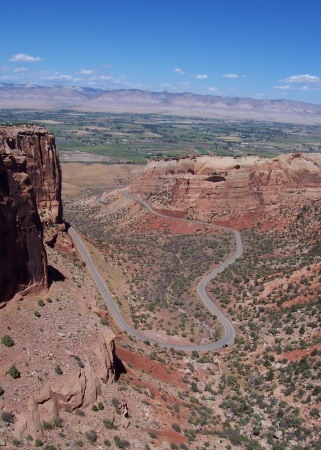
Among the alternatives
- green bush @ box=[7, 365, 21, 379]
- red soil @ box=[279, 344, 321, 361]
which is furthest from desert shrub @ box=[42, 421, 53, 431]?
red soil @ box=[279, 344, 321, 361]

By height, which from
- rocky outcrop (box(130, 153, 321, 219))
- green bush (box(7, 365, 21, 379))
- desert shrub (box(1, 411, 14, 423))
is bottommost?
desert shrub (box(1, 411, 14, 423))

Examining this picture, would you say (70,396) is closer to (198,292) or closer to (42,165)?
(198,292)

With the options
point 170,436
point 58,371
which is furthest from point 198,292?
point 58,371

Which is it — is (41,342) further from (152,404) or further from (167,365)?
(167,365)

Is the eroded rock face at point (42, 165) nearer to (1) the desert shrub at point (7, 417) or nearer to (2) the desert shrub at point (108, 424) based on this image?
(2) the desert shrub at point (108, 424)

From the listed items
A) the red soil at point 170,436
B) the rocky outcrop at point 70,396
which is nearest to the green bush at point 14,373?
the rocky outcrop at point 70,396

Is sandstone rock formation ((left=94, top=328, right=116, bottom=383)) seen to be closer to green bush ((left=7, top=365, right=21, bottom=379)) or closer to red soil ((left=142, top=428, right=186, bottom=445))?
red soil ((left=142, top=428, right=186, bottom=445))
